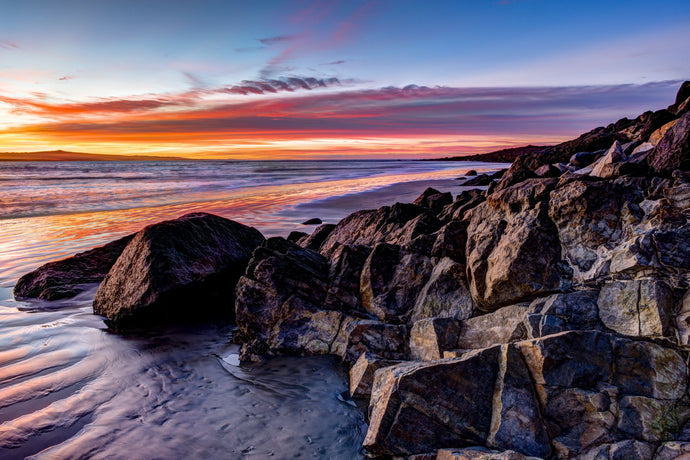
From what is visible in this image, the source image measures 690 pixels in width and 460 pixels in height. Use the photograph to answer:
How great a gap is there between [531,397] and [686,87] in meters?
7.99

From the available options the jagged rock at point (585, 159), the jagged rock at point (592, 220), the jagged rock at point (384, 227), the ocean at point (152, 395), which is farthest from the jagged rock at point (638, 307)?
the jagged rock at point (585, 159)

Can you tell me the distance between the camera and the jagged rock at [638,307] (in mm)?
3605

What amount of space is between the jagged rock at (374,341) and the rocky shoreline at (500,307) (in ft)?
0.06

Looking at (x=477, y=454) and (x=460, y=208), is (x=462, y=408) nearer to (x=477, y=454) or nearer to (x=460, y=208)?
(x=477, y=454)

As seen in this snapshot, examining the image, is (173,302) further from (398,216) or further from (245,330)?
(398,216)

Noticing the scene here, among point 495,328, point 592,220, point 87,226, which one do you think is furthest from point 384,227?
point 87,226

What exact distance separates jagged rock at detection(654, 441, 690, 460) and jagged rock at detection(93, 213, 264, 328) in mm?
6348

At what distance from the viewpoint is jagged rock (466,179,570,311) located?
183 inches

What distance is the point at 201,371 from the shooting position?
5.66 metres

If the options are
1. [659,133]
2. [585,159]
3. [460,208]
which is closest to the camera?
[659,133]

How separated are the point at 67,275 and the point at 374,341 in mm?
7034

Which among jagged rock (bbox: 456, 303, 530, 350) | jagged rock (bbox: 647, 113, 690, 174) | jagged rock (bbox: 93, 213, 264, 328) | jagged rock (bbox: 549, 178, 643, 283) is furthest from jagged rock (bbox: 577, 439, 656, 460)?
jagged rock (bbox: 93, 213, 264, 328)

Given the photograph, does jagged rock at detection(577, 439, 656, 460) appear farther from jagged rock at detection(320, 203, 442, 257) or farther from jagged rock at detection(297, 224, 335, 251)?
jagged rock at detection(297, 224, 335, 251)

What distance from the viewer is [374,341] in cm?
536
